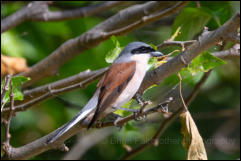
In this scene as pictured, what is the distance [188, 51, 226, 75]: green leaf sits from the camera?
2.78 m

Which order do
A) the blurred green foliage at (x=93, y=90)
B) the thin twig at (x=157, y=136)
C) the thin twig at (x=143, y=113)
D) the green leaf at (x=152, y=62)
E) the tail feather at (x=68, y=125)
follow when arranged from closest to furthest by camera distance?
the thin twig at (x=143, y=113)
the tail feather at (x=68, y=125)
the green leaf at (x=152, y=62)
the thin twig at (x=157, y=136)
the blurred green foliage at (x=93, y=90)

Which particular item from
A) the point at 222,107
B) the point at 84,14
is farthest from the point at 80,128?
the point at 222,107

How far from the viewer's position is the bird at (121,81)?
113 inches

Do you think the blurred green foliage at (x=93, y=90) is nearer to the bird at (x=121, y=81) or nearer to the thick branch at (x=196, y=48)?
the bird at (x=121, y=81)

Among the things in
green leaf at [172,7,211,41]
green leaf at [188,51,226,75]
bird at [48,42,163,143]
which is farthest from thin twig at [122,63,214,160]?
green leaf at [188,51,226,75]

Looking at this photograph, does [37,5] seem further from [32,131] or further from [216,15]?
[216,15]

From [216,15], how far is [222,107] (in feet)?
7.69

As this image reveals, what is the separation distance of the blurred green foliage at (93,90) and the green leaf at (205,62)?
1359 mm

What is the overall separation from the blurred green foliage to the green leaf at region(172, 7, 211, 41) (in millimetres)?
221

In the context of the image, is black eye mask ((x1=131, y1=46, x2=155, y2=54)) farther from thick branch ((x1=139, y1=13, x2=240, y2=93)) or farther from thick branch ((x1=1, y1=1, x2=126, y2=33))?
thick branch ((x1=1, y1=1, x2=126, y2=33))

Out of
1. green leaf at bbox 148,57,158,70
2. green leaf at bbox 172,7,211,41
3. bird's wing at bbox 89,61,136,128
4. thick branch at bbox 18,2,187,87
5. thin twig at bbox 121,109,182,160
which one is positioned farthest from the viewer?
thick branch at bbox 18,2,187,87

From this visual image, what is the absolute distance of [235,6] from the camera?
438cm

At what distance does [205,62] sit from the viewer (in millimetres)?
2797

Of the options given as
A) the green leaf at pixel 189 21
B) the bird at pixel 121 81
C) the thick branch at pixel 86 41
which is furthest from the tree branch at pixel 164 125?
the bird at pixel 121 81
